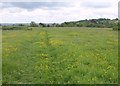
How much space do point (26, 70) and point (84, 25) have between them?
137806mm

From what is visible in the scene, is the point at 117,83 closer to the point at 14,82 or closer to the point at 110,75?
the point at 110,75

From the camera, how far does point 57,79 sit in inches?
555

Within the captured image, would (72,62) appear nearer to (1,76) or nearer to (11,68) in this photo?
(11,68)

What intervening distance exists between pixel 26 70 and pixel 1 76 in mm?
2343

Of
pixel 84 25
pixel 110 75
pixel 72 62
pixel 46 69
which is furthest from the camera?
pixel 84 25

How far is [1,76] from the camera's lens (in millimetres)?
15141

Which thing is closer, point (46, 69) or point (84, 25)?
point (46, 69)

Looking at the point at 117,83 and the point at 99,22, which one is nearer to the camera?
the point at 117,83

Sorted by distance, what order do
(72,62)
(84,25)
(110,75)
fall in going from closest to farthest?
(110,75) < (72,62) < (84,25)

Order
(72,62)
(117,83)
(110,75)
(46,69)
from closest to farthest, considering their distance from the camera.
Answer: (117,83) → (110,75) → (46,69) → (72,62)

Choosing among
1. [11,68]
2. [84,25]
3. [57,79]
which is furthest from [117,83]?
[84,25]

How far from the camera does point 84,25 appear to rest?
154 m

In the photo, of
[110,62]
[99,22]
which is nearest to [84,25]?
[99,22]

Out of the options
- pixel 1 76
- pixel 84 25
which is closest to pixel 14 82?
pixel 1 76
